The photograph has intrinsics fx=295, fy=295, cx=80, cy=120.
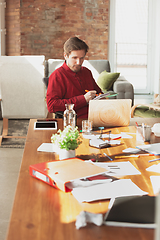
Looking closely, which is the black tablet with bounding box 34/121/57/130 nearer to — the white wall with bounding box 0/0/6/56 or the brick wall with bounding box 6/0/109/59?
the white wall with bounding box 0/0/6/56

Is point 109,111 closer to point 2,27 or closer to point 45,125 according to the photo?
point 45,125

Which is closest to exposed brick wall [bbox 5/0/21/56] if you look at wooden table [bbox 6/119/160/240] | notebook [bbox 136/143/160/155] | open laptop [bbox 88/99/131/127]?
open laptop [bbox 88/99/131/127]

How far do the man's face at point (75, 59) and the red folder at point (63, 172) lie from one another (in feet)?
4.46

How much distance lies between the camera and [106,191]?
1015 millimetres

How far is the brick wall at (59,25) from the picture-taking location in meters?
6.81

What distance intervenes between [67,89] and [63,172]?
5.05 feet

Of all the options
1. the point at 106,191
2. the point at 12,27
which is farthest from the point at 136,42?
the point at 106,191

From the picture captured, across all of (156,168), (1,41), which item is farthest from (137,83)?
(156,168)

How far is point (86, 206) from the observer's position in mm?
922

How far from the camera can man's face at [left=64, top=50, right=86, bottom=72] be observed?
2.39m

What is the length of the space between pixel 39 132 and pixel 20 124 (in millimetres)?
2966

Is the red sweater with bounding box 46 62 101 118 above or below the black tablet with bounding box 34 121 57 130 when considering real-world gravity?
above

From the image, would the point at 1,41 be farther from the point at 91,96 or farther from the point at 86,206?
the point at 86,206

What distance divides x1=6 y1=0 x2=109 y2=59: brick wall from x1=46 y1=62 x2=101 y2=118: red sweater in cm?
444
